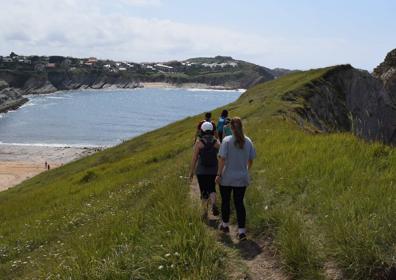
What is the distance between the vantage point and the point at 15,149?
91500 mm

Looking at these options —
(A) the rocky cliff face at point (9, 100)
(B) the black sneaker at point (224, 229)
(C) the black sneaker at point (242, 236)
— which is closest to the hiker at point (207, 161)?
(B) the black sneaker at point (224, 229)

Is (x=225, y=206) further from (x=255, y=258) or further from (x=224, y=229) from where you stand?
(x=255, y=258)

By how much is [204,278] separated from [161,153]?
2216 cm

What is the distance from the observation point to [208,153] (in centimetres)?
1126

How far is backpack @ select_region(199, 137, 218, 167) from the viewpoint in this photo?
36.9 feet

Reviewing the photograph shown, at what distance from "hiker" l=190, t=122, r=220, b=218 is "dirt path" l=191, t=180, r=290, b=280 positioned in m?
1.55

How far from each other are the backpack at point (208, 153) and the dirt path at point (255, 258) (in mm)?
1846

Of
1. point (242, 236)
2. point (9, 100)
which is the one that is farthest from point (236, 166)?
point (9, 100)

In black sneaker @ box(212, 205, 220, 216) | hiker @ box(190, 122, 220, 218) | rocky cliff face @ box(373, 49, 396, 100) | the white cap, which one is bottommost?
black sneaker @ box(212, 205, 220, 216)

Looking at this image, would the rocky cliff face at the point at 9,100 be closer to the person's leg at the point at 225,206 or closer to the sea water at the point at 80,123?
the sea water at the point at 80,123

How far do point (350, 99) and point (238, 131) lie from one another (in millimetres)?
39793

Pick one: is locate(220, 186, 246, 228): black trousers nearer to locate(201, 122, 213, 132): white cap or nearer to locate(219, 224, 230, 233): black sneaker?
locate(219, 224, 230, 233): black sneaker

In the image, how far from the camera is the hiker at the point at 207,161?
11266 millimetres

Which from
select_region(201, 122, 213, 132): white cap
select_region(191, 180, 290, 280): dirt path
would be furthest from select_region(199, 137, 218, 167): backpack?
select_region(191, 180, 290, 280): dirt path
